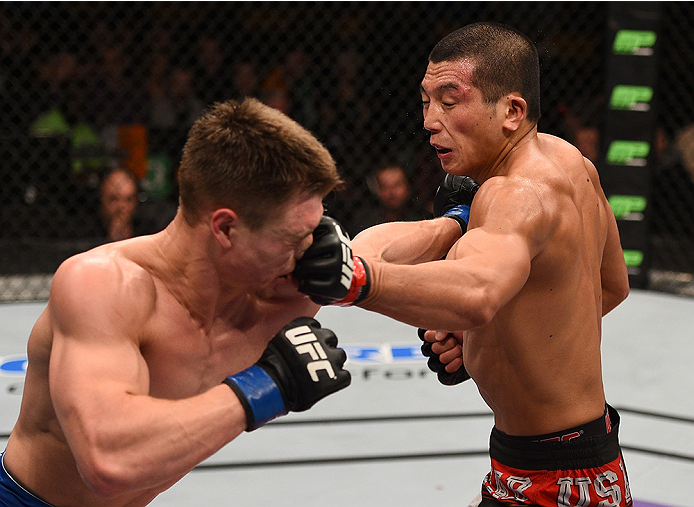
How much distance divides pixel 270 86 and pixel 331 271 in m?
4.16

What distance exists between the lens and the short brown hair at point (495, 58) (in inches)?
65.1

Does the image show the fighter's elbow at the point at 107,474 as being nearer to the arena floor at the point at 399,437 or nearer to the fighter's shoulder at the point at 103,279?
the fighter's shoulder at the point at 103,279

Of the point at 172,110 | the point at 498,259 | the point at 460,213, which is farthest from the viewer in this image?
the point at 172,110

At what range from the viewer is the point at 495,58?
1657mm

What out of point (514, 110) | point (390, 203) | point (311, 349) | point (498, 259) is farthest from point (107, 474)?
point (390, 203)

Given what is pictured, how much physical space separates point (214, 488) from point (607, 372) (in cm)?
191

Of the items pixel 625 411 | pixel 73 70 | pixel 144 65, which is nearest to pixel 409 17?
pixel 144 65

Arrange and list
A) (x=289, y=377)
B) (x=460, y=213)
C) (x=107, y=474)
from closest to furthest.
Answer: (x=107, y=474) → (x=289, y=377) → (x=460, y=213)

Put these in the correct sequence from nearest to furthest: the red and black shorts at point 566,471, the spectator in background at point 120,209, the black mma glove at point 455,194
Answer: the red and black shorts at point 566,471 < the black mma glove at point 455,194 < the spectator in background at point 120,209

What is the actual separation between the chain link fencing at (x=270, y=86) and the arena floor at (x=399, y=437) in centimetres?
126

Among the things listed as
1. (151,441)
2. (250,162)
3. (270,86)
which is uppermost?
(250,162)

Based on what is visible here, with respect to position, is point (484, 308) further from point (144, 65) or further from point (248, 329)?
point (144, 65)

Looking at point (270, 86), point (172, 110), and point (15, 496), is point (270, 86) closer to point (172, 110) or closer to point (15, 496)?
point (172, 110)

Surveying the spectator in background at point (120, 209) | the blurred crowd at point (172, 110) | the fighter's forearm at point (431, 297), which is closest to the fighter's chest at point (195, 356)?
the fighter's forearm at point (431, 297)
